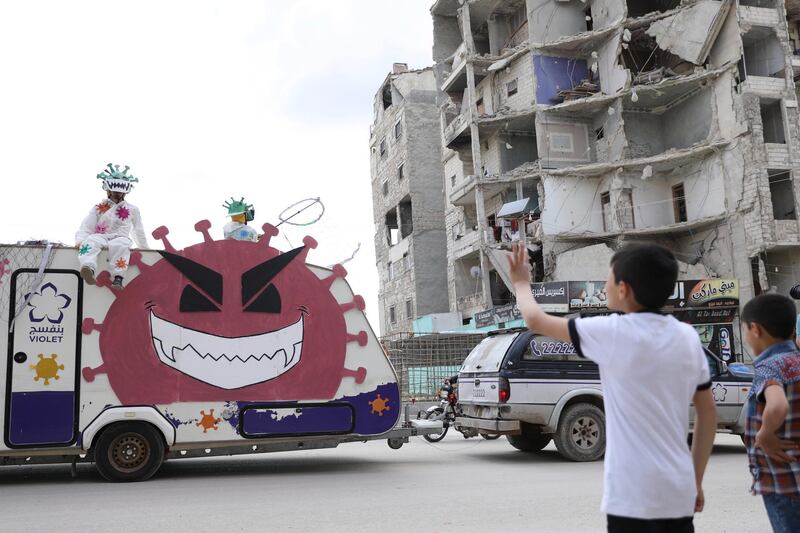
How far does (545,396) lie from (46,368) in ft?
22.3

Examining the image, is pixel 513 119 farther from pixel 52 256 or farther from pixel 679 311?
pixel 52 256

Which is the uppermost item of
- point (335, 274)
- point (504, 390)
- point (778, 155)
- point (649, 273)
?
point (778, 155)

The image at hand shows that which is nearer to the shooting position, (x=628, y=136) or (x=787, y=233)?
(x=787, y=233)

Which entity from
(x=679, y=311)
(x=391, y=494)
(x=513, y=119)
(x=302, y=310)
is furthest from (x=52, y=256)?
(x=513, y=119)

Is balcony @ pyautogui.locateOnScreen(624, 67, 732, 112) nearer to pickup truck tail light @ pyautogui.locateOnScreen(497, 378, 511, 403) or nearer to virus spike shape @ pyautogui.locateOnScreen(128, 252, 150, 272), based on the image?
pickup truck tail light @ pyautogui.locateOnScreen(497, 378, 511, 403)

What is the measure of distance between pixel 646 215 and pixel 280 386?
86.8ft

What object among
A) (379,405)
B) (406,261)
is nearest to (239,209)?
(379,405)

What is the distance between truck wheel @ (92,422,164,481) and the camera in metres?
8.95

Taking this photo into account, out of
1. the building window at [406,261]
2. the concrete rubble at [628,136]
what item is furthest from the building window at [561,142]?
the building window at [406,261]

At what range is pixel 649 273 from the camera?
9.05 feet

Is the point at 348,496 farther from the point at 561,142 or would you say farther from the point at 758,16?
the point at 758,16

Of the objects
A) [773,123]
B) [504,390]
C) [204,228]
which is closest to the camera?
[204,228]

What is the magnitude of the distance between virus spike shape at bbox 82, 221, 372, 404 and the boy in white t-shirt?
7.19 metres

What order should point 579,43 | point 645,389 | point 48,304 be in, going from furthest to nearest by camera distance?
point 579,43 < point 48,304 < point 645,389
